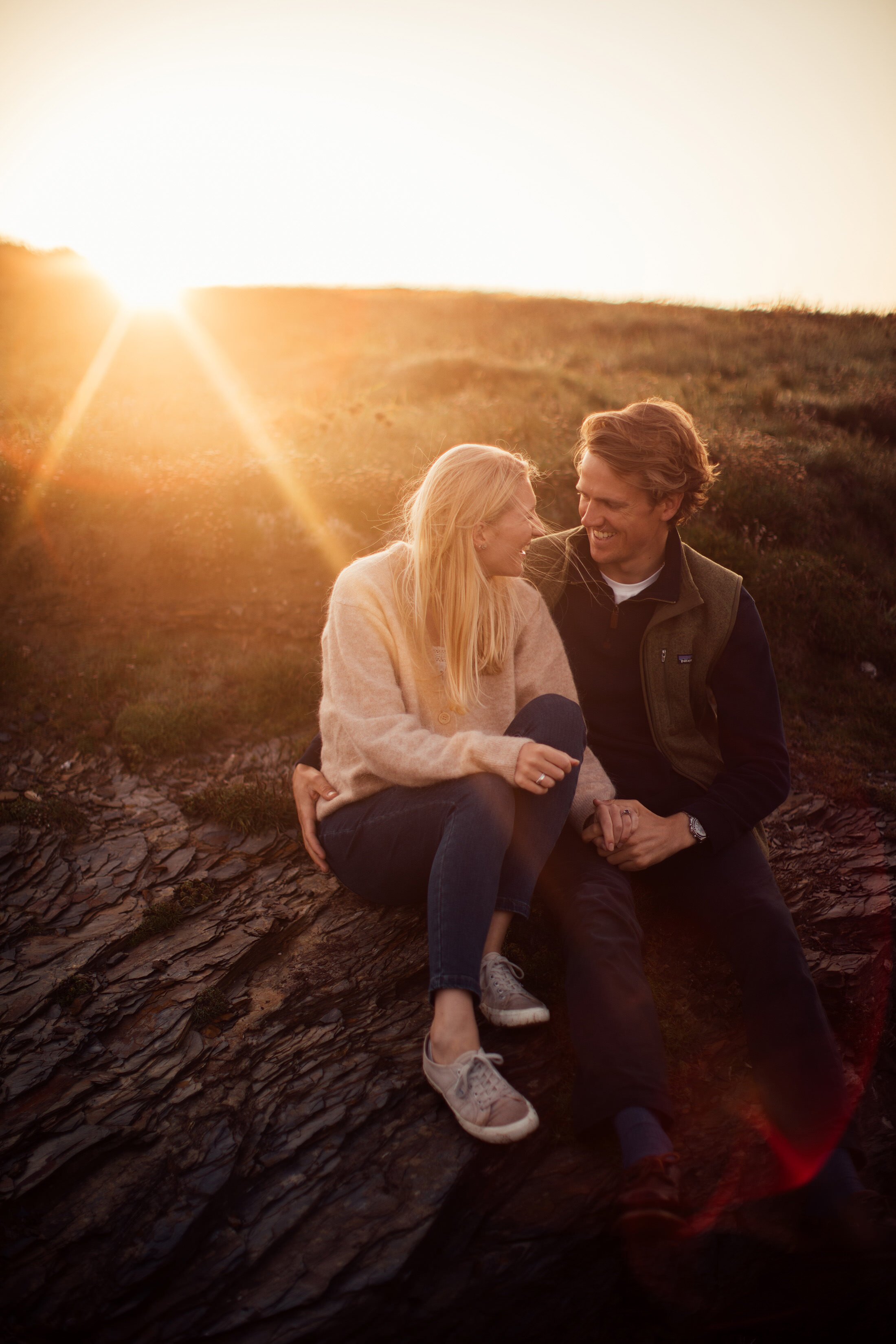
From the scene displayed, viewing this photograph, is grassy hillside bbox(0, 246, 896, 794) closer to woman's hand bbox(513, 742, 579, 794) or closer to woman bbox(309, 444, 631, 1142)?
woman bbox(309, 444, 631, 1142)

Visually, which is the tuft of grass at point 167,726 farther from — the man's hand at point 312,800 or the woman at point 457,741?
the woman at point 457,741

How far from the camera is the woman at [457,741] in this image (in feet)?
8.51

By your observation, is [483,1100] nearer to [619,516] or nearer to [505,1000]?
[505,1000]

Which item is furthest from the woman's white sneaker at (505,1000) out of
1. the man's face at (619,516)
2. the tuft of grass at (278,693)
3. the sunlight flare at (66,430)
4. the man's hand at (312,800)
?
the sunlight flare at (66,430)

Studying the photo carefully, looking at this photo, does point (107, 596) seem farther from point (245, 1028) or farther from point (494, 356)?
point (494, 356)

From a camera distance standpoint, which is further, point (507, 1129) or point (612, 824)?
point (612, 824)

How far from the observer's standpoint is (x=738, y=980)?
285 centimetres

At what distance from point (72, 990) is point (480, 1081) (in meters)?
1.82

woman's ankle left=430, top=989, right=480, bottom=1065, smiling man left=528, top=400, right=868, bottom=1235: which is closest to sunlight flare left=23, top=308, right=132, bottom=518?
smiling man left=528, top=400, right=868, bottom=1235

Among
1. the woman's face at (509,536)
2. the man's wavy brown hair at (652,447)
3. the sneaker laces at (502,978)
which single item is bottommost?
the sneaker laces at (502,978)

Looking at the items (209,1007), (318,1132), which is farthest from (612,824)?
(209,1007)

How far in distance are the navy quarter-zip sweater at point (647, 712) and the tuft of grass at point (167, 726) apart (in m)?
2.54

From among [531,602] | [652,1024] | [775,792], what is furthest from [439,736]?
[775,792]

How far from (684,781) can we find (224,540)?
4220mm
